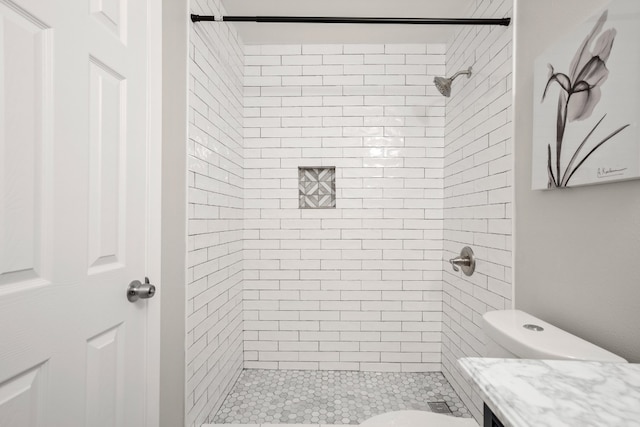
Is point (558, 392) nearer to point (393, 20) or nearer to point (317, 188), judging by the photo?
point (393, 20)

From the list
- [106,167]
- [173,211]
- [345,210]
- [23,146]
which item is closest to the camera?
[23,146]

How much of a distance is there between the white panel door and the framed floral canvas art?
5.16ft

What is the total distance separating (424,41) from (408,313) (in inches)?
84.4

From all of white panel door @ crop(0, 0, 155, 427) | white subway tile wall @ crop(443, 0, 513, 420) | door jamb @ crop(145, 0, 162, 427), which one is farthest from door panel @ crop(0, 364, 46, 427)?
white subway tile wall @ crop(443, 0, 513, 420)

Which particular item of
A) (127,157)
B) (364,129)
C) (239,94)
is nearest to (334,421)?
(127,157)

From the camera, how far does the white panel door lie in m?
0.71

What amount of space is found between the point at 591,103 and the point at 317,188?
1.77m

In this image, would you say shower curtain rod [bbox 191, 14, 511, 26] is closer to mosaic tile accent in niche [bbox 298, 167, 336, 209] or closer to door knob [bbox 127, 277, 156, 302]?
mosaic tile accent in niche [bbox 298, 167, 336, 209]

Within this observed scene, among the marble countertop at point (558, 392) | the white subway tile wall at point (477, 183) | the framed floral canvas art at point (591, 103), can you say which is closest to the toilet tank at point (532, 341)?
the marble countertop at point (558, 392)

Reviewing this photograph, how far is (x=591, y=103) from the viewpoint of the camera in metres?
1.02

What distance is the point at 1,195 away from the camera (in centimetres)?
68

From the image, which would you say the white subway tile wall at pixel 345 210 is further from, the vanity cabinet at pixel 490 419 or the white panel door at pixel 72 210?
the vanity cabinet at pixel 490 419

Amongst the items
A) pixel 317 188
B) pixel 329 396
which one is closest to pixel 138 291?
pixel 329 396
